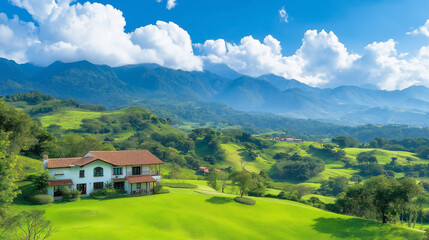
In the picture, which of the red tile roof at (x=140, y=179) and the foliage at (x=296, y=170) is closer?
the red tile roof at (x=140, y=179)

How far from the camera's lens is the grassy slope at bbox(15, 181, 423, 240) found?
28.3m

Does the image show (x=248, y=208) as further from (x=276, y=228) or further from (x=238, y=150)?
(x=238, y=150)

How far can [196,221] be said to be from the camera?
111 feet

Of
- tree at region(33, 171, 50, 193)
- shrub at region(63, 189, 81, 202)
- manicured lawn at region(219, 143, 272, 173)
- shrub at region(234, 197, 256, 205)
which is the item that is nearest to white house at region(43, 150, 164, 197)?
tree at region(33, 171, 50, 193)

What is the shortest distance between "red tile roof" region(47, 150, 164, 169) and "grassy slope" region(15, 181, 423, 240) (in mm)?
7116

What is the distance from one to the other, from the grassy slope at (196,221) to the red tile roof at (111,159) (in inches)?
280

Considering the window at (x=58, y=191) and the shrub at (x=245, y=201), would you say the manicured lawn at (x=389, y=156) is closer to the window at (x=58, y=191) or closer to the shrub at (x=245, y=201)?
the shrub at (x=245, y=201)

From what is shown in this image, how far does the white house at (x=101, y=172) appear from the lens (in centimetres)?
4091

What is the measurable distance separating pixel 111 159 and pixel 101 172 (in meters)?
2.90

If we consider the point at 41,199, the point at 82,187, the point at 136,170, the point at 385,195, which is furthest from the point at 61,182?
the point at 385,195

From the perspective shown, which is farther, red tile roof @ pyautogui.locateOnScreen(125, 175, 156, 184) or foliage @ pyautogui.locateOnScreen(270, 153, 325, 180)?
foliage @ pyautogui.locateOnScreen(270, 153, 325, 180)

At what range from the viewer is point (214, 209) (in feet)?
130

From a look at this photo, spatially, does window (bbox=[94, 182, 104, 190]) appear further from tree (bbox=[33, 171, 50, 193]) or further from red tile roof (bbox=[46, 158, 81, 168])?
tree (bbox=[33, 171, 50, 193])

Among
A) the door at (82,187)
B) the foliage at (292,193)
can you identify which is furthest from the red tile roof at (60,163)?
the foliage at (292,193)
